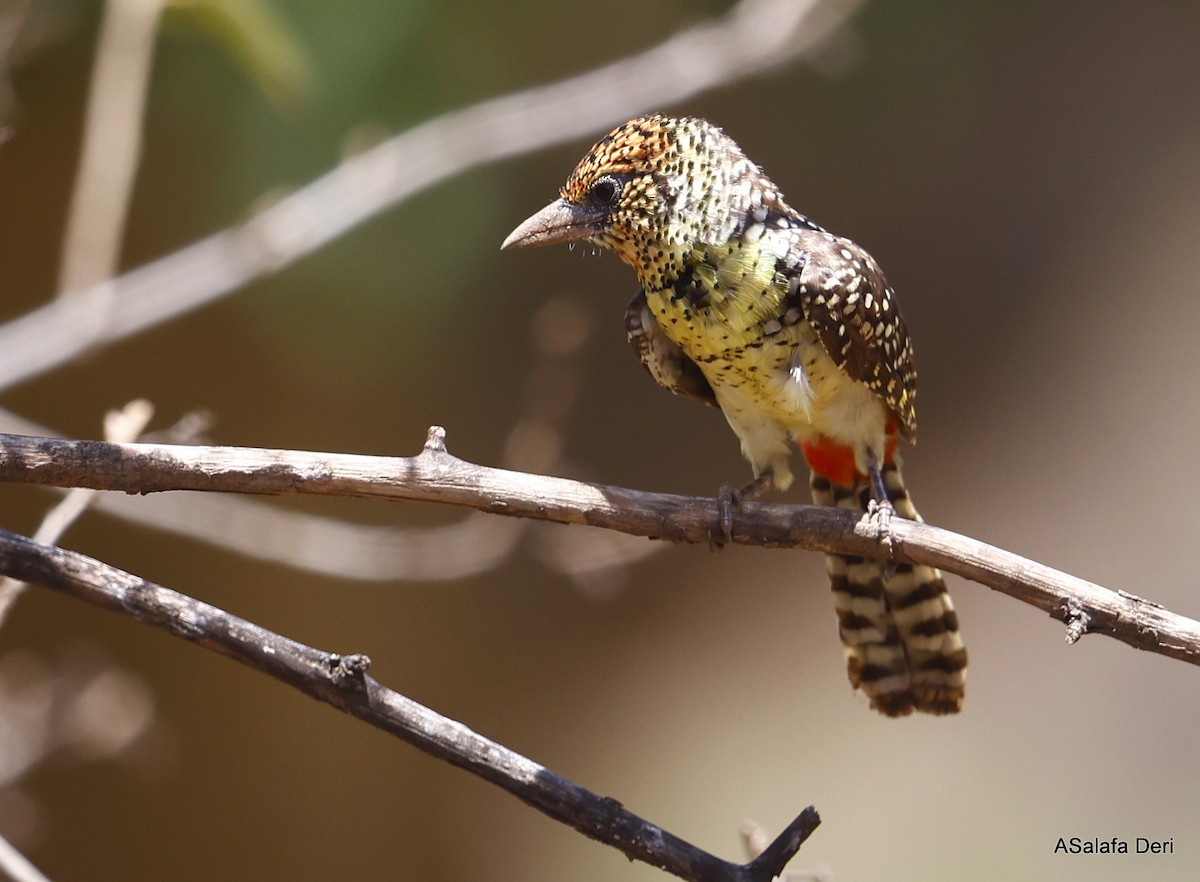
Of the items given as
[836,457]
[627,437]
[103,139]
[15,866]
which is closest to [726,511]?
[836,457]

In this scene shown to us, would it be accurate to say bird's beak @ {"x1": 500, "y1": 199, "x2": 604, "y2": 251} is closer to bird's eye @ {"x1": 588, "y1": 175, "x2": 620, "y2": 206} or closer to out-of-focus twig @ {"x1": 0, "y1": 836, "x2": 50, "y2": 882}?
bird's eye @ {"x1": 588, "y1": 175, "x2": 620, "y2": 206}

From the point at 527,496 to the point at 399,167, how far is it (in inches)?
66.0

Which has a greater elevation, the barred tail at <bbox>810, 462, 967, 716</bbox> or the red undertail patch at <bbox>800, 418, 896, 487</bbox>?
the red undertail patch at <bbox>800, 418, 896, 487</bbox>

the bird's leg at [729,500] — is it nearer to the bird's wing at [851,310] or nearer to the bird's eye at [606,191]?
the bird's wing at [851,310]

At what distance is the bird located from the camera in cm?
250

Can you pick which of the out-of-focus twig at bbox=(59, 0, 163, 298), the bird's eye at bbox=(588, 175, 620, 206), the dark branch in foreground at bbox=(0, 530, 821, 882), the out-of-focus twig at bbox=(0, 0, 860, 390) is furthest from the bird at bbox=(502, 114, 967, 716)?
the out-of-focus twig at bbox=(59, 0, 163, 298)

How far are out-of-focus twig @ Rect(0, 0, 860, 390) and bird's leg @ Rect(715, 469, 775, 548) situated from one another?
134cm

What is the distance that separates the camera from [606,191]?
2527 mm

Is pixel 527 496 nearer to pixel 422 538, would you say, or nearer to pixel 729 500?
pixel 729 500

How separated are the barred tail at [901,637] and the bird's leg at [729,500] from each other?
271 millimetres

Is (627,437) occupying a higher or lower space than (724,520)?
higher

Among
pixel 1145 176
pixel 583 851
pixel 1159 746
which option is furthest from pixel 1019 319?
pixel 583 851

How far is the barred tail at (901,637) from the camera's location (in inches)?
109

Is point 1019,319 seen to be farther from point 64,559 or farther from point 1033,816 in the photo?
point 64,559
